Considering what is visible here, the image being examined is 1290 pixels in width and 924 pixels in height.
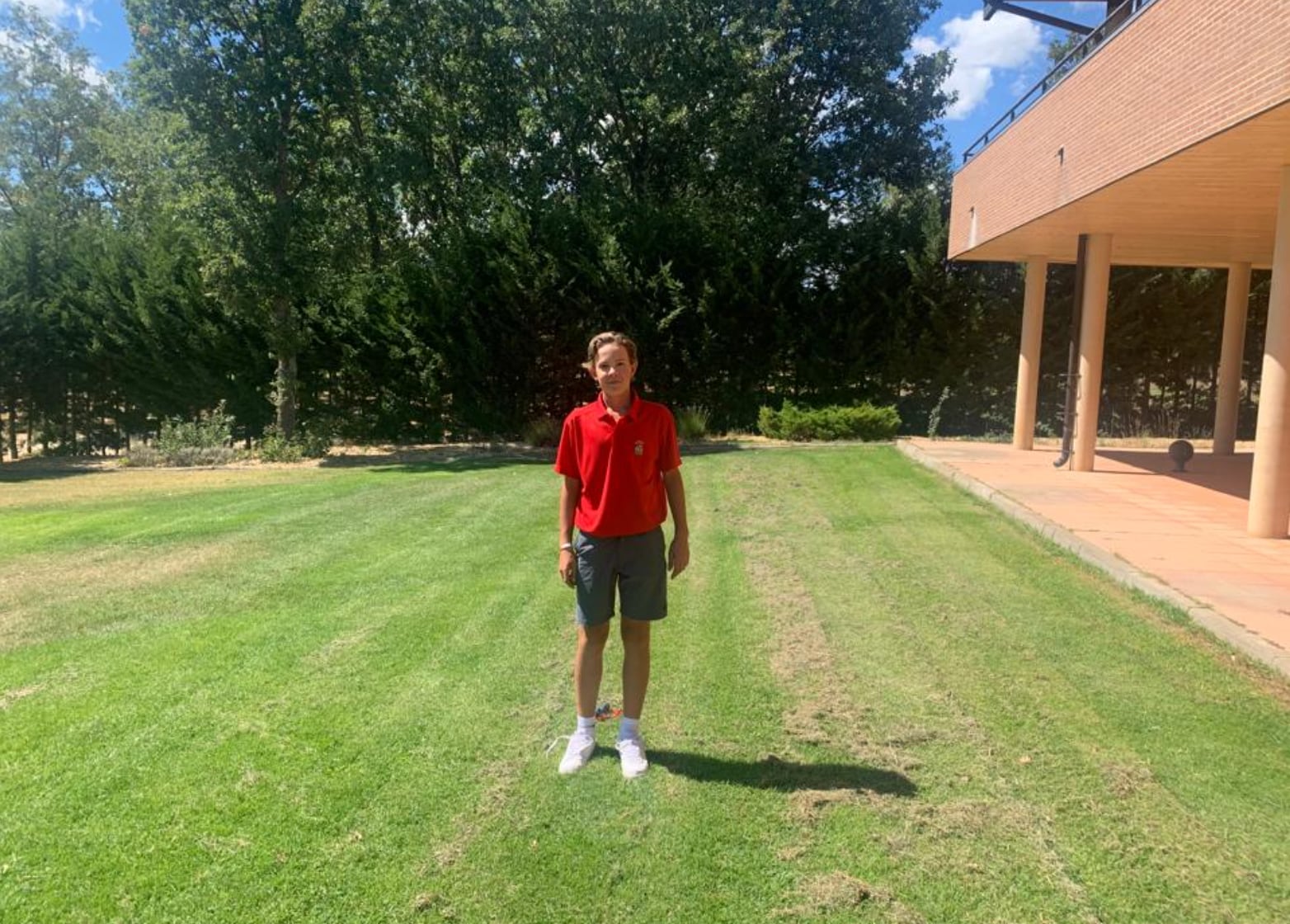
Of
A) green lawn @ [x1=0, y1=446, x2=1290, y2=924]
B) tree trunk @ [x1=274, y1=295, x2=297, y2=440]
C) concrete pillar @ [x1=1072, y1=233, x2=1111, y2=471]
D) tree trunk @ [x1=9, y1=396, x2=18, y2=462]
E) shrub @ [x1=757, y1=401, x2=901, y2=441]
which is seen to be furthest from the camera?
tree trunk @ [x1=9, y1=396, x2=18, y2=462]

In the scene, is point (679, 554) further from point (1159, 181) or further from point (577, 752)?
point (1159, 181)

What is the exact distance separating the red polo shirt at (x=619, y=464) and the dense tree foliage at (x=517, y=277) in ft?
45.3

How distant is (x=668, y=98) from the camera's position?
20.3m

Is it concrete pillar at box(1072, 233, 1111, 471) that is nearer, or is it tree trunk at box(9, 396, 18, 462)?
concrete pillar at box(1072, 233, 1111, 471)

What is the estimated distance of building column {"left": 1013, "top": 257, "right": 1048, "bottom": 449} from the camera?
552 inches

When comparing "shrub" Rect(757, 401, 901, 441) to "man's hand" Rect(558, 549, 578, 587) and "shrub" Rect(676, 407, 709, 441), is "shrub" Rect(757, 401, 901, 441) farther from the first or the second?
"man's hand" Rect(558, 549, 578, 587)

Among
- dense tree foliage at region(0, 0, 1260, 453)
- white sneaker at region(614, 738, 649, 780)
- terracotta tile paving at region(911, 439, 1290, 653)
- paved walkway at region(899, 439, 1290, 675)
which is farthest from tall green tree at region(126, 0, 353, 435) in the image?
white sneaker at region(614, 738, 649, 780)

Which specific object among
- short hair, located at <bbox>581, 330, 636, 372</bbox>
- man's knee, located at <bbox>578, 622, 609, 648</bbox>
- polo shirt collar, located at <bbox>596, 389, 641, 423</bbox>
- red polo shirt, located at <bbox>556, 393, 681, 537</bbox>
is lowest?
man's knee, located at <bbox>578, 622, 609, 648</bbox>

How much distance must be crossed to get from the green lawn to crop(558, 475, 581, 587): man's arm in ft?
2.45

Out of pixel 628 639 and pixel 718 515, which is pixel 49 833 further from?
pixel 718 515

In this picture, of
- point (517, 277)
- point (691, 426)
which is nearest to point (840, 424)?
point (691, 426)

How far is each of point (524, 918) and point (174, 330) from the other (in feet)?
61.4

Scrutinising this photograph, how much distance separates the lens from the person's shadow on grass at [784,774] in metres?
3.37

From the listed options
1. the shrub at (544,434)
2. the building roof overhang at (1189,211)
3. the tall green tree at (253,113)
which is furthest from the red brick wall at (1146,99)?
the tall green tree at (253,113)
